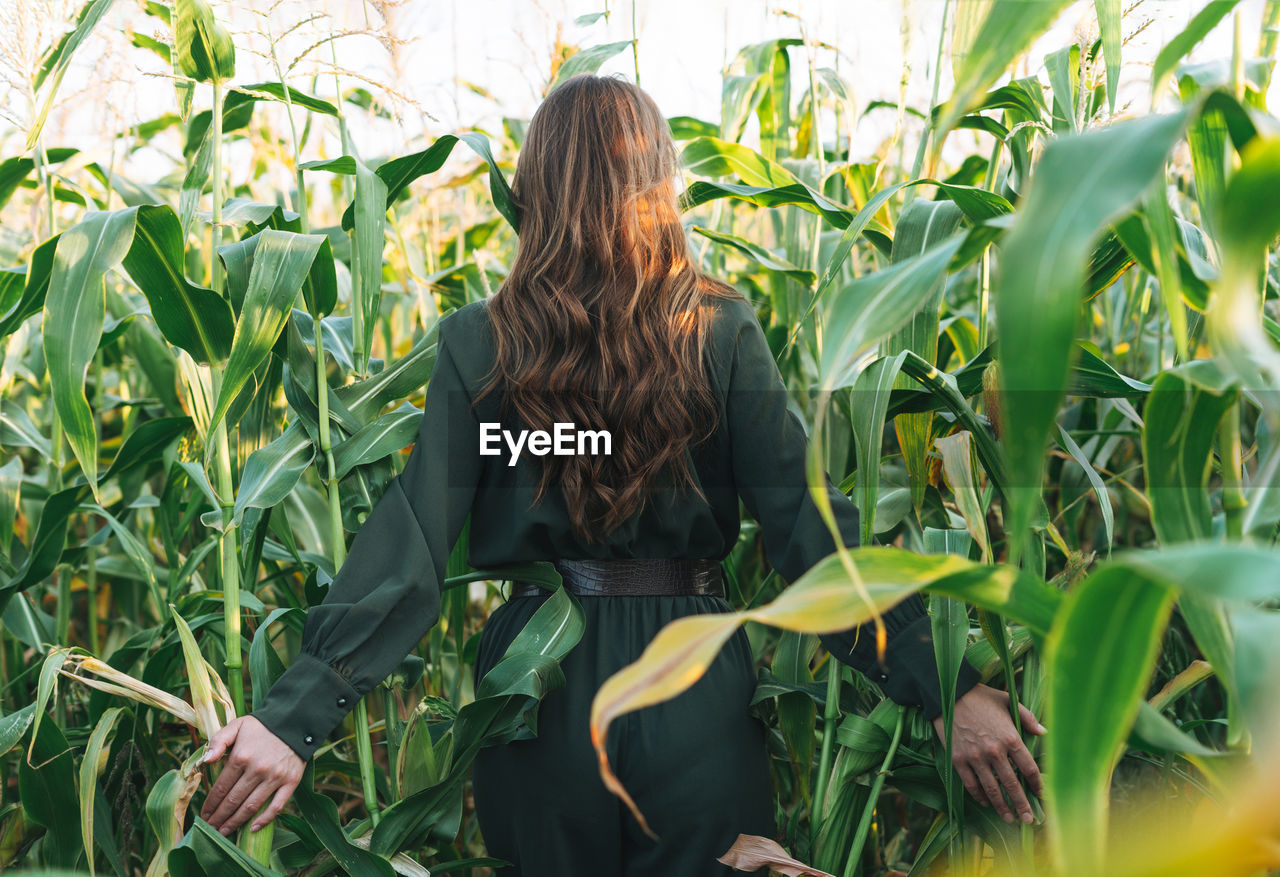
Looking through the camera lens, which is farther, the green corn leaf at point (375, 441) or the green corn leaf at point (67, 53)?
the green corn leaf at point (375, 441)

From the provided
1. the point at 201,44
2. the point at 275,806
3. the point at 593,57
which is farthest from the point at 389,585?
the point at 593,57

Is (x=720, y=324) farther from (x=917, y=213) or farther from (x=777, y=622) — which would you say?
(x=777, y=622)

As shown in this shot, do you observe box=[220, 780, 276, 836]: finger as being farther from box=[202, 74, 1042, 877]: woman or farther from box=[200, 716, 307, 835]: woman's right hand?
box=[202, 74, 1042, 877]: woman

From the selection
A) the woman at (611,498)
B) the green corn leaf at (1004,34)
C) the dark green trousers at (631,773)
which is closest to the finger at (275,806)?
the woman at (611,498)

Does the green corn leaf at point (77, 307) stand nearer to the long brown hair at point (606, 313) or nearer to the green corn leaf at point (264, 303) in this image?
the green corn leaf at point (264, 303)

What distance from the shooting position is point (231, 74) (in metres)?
1.12

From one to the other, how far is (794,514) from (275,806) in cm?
64

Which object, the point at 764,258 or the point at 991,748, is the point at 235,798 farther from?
the point at 764,258

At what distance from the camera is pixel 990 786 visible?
3.35 feet

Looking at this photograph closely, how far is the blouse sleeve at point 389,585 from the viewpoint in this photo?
1.02 m

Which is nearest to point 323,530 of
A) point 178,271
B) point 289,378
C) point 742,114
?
point 289,378

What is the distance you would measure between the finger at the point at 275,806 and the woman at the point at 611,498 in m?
0.12

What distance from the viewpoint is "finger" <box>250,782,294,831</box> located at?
100cm

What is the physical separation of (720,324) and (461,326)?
0.31 meters
